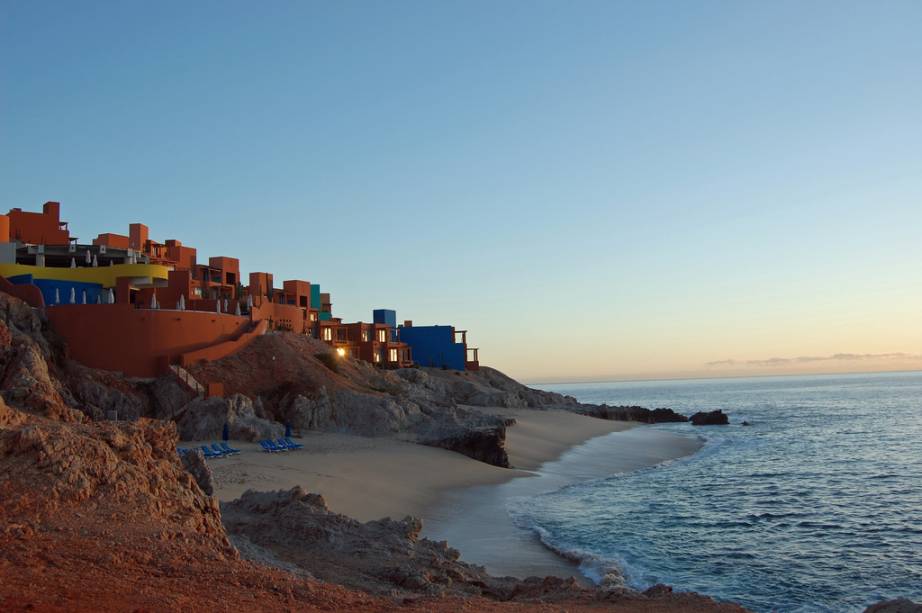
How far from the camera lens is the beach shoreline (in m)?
20.1

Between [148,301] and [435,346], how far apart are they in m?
43.7

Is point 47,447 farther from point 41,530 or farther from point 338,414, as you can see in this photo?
point 338,414

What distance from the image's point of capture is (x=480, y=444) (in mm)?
37625

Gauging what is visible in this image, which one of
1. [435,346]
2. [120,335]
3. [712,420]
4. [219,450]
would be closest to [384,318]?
[435,346]

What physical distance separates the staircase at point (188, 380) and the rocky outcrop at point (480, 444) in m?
12.6

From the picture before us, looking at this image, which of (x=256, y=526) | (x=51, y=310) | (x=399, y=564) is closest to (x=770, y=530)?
(x=399, y=564)

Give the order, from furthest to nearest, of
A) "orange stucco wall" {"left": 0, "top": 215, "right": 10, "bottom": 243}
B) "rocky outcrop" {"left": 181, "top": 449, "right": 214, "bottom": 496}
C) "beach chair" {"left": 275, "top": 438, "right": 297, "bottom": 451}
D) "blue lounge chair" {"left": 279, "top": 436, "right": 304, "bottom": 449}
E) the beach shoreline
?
"orange stucco wall" {"left": 0, "top": 215, "right": 10, "bottom": 243}, "blue lounge chair" {"left": 279, "top": 436, "right": 304, "bottom": 449}, "beach chair" {"left": 275, "top": 438, "right": 297, "bottom": 451}, the beach shoreline, "rocky outcrop" {"left": 181, "top": 449, "right": 214, "bottom": 496}

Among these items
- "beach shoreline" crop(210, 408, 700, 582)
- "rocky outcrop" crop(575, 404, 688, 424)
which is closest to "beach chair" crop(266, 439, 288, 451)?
"beach shoreline" crop(210, 408, 700, 582)

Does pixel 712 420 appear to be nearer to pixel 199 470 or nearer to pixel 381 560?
Result: pixel 381 560

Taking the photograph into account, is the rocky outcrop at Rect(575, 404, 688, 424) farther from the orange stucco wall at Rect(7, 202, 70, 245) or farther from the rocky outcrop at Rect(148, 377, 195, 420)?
the orange stucco wall at Rect(7, 202, 70, 245)

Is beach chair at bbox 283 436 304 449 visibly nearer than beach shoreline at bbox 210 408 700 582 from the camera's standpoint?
No

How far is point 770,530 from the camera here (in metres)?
23.6

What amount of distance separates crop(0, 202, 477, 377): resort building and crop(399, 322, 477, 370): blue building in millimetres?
279

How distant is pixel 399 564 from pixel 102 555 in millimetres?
6548
